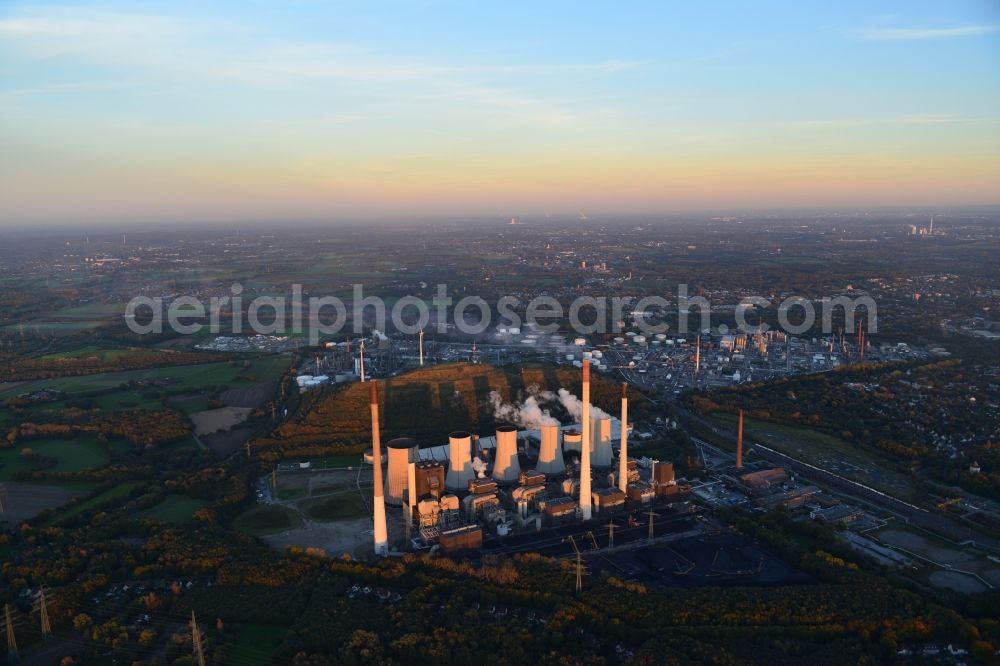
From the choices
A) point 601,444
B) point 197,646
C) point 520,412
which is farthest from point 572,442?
point 197,646

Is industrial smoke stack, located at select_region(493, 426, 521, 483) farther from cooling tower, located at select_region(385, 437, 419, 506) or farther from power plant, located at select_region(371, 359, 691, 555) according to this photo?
cooling tower, located at select_region(385, 437, 419, 506)

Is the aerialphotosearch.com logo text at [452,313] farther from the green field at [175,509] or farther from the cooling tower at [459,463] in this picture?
the cooling tower at [459,463]

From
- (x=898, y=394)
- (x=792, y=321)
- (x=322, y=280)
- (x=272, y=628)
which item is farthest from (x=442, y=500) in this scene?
(x=322, y=280)

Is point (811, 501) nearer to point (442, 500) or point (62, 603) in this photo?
point (442, 500)

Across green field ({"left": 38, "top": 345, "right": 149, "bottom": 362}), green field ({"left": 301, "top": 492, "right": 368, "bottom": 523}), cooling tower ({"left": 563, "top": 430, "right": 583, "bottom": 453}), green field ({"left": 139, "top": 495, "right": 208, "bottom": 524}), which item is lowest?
green field ({"left": 301, "top": 492, "right": 368, "bottom": 523})

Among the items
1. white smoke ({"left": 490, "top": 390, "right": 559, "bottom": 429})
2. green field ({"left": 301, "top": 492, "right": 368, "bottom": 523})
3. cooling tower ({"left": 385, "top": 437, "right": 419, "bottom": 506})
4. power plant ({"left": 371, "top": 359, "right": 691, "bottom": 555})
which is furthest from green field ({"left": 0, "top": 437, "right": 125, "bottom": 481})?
white smoke ({"left": 490, "top": 390, "right": 559, "bottom": 429})

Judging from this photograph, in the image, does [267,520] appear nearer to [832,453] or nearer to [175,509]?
[175,509]
